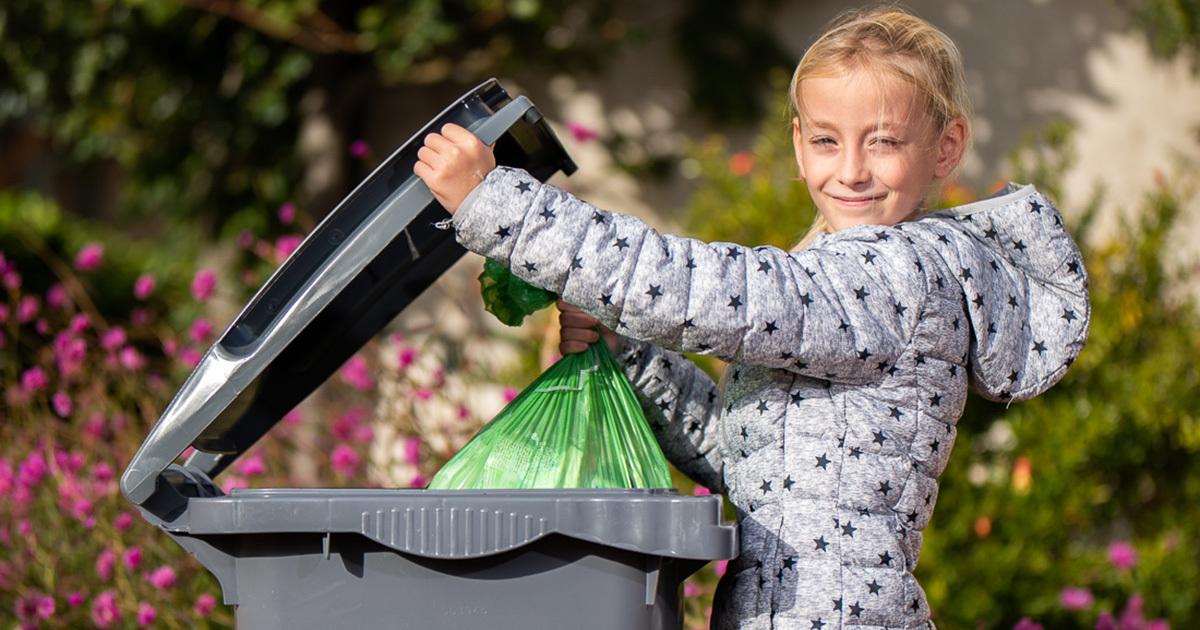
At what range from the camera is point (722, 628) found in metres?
1.88

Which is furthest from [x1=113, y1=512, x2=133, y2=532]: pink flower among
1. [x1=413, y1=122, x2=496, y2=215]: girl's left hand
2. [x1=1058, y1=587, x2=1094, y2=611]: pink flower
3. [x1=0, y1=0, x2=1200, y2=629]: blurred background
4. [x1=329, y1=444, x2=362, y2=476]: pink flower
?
[x1=1058, y1=587, x2=1094, y2=611]: pink flower

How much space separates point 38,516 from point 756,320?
247 cm

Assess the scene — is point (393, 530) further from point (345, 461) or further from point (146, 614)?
point (345, 461)

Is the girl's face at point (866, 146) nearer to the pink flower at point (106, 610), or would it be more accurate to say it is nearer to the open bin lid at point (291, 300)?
the open bin lid at point (291, 300)

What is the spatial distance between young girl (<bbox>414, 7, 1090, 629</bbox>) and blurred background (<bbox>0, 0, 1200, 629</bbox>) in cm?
143

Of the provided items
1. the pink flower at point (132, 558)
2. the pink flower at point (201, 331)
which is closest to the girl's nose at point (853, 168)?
the pink flower at point (132, 558)

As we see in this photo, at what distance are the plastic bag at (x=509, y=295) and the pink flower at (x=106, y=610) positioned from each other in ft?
4.91

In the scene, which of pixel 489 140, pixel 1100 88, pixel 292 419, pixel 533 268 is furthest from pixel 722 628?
pixel 1100 88

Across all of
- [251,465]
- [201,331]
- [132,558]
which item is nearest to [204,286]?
[201,331]

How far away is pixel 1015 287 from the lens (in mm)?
1979

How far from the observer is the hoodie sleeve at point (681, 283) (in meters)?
1.67

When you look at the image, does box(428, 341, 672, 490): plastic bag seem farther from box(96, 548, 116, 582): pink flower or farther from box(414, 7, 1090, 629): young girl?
box(96, 548, 116, 582): pink flower

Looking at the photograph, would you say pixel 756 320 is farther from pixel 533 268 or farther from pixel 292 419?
pixel 292 419

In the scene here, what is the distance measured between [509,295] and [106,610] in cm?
158
